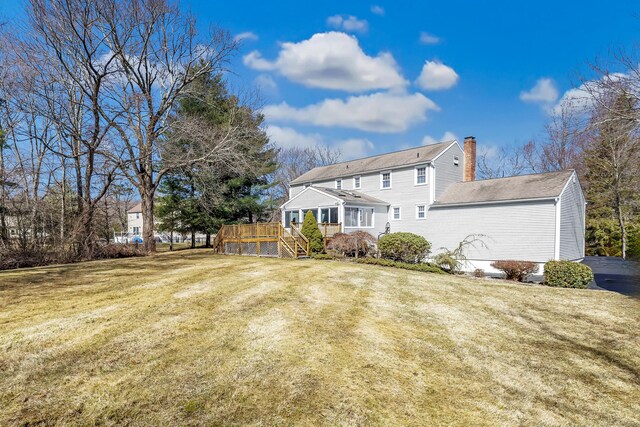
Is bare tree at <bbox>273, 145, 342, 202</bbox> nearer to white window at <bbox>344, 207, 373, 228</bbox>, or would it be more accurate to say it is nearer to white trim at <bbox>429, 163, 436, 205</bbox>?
white window at <bbox>344, 207, 373, 228</bbox>

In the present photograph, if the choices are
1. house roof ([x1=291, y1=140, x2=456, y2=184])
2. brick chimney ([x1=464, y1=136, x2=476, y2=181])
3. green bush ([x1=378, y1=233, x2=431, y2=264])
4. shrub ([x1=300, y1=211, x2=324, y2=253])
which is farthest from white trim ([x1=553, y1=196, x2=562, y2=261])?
shrub ([x1=300, y1=211, x2=324, y2=253])

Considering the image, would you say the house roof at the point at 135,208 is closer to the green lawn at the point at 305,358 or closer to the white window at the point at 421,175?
the white window at the point at 421,175

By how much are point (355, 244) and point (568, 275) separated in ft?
29.2

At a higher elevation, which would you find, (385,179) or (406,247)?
(385,179)

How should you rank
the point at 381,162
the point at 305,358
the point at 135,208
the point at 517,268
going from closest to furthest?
the point at 305,358 → the point at 517,268 → the point at 381,162 → the point at 135,208

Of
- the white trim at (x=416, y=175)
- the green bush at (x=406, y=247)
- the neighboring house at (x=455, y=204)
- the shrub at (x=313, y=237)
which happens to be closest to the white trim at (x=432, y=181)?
the neighboring house at (x=455, y=204)

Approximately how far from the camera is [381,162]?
25906mm

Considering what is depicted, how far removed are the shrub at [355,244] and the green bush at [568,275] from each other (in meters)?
7.93

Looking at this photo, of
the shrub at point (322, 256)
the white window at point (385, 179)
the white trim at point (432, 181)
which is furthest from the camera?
the white window at point (385, 179)

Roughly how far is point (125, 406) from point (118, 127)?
18629 mm

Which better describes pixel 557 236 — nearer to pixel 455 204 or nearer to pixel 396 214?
pixel 455 204

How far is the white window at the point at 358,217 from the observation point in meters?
21.7

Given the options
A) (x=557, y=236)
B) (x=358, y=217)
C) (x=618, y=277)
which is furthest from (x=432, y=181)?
(x=618, y=277)

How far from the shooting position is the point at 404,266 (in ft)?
47.6
